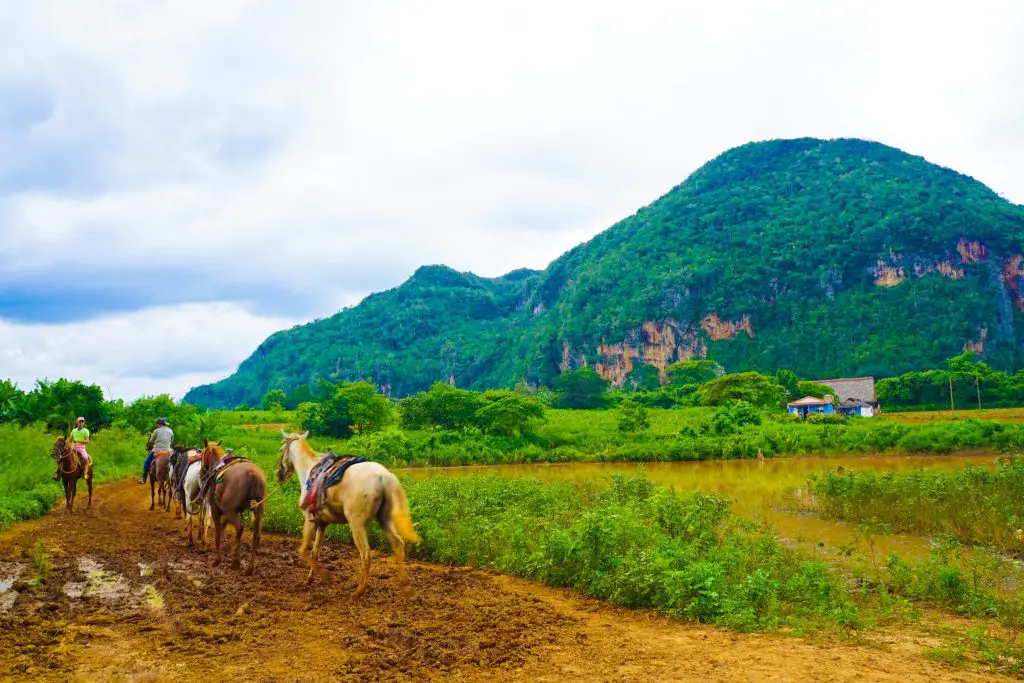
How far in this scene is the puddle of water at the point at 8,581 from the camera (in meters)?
6.93

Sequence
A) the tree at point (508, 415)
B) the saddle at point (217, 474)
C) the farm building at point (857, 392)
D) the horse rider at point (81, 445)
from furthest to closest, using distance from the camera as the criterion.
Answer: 1. the farm building at point (857, 392)
2. the tree at point (508, 415)
3. the horse rider at point (81, 445)
4. the saddle at point (217, 474)

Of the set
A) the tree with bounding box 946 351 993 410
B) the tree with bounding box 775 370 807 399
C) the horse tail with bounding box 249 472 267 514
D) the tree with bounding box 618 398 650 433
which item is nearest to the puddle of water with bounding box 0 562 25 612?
the horse tail with bounding box 249 472 267 514

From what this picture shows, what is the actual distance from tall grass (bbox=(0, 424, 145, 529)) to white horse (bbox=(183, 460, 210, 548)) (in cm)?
455

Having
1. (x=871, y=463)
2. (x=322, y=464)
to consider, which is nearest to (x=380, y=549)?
(x=322, y=464)

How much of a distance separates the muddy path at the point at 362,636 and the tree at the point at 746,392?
45.3m

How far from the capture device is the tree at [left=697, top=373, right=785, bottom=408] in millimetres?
50312

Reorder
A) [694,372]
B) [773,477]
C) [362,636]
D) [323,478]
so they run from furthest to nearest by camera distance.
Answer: [694,372] → [773,477] → [323,478] → [362,636]

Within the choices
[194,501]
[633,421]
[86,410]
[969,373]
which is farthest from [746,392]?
[194,501]

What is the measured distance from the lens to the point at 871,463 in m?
25.6

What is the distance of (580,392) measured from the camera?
6353 cm

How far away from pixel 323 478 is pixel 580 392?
56893mm

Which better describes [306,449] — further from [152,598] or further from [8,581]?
[8,581]

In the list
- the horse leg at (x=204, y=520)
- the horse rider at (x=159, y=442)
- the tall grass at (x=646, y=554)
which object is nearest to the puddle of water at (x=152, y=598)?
the horse leg at (x=204, y=520)

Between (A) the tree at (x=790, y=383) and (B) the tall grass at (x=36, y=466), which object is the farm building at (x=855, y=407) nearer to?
(A) the tree at (x=790, y=383)
